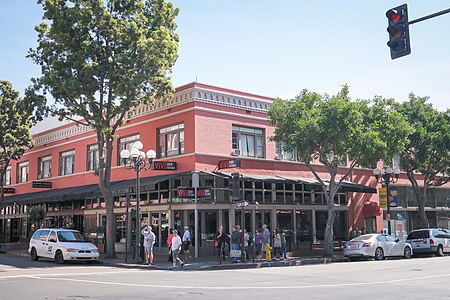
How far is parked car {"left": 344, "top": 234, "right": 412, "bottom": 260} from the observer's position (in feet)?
88.9

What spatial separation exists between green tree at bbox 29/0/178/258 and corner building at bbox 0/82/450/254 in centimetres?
252

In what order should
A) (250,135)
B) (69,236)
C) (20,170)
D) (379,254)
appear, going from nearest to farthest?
(69,236)
(379,254)
(250,135)
(20,170)

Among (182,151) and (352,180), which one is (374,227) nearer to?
(352,180)

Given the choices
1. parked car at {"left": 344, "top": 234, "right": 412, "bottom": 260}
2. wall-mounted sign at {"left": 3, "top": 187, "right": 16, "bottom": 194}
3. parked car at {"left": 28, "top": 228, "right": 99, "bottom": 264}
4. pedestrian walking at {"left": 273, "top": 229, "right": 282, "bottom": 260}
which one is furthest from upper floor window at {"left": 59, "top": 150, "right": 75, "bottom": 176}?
parked car at {"left": 344, "top": 234, "right": 412, "bottom": 260}

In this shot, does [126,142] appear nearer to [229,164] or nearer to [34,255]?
[229,164]

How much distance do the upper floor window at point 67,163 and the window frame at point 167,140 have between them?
35.7 feet

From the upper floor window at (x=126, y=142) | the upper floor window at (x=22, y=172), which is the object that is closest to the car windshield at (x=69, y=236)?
the upper floor window at (x=126, y=142)

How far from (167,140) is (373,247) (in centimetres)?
1288

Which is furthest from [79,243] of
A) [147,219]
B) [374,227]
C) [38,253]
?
[374,227]

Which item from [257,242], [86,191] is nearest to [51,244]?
[86,191]

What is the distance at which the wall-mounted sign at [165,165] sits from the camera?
28.5 metres

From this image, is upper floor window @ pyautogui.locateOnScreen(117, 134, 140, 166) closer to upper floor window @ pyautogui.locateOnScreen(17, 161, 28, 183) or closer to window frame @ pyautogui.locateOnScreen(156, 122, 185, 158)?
window frame @ pyautogui.locateOnScreen(156, 122, 185, 158)

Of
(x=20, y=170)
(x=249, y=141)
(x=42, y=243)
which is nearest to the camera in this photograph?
(x=42, y=243)

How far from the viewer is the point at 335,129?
1047 inches
